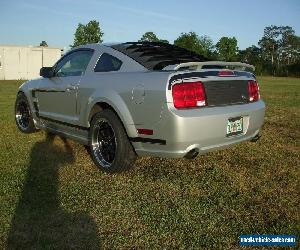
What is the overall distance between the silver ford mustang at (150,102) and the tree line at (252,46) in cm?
110

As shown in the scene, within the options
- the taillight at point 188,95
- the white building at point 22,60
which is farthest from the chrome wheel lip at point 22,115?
the white building at point 22,60

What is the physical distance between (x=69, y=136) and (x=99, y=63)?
3.87 ft

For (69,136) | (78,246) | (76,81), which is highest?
(76,81)

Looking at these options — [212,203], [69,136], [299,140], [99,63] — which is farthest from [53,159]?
[299,140]

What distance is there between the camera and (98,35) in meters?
49.8

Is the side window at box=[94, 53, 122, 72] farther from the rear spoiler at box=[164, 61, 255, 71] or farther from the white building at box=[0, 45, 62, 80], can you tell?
the white building at box=[0, 45, 62, 80]

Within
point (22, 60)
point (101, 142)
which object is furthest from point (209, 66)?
point (22, 60)

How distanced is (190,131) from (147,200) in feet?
2.67

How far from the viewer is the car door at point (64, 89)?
520cm

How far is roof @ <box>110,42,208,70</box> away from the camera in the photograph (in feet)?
14.2

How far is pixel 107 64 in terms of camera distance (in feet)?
15.9

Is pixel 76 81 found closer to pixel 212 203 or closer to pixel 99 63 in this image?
pixel 99 63

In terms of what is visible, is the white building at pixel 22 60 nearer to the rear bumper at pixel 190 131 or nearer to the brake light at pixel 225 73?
the brake light at pixel 225 73

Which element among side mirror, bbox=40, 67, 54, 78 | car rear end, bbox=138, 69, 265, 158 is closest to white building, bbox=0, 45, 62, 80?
side mirror, bbox=40, 67, 54, 78
